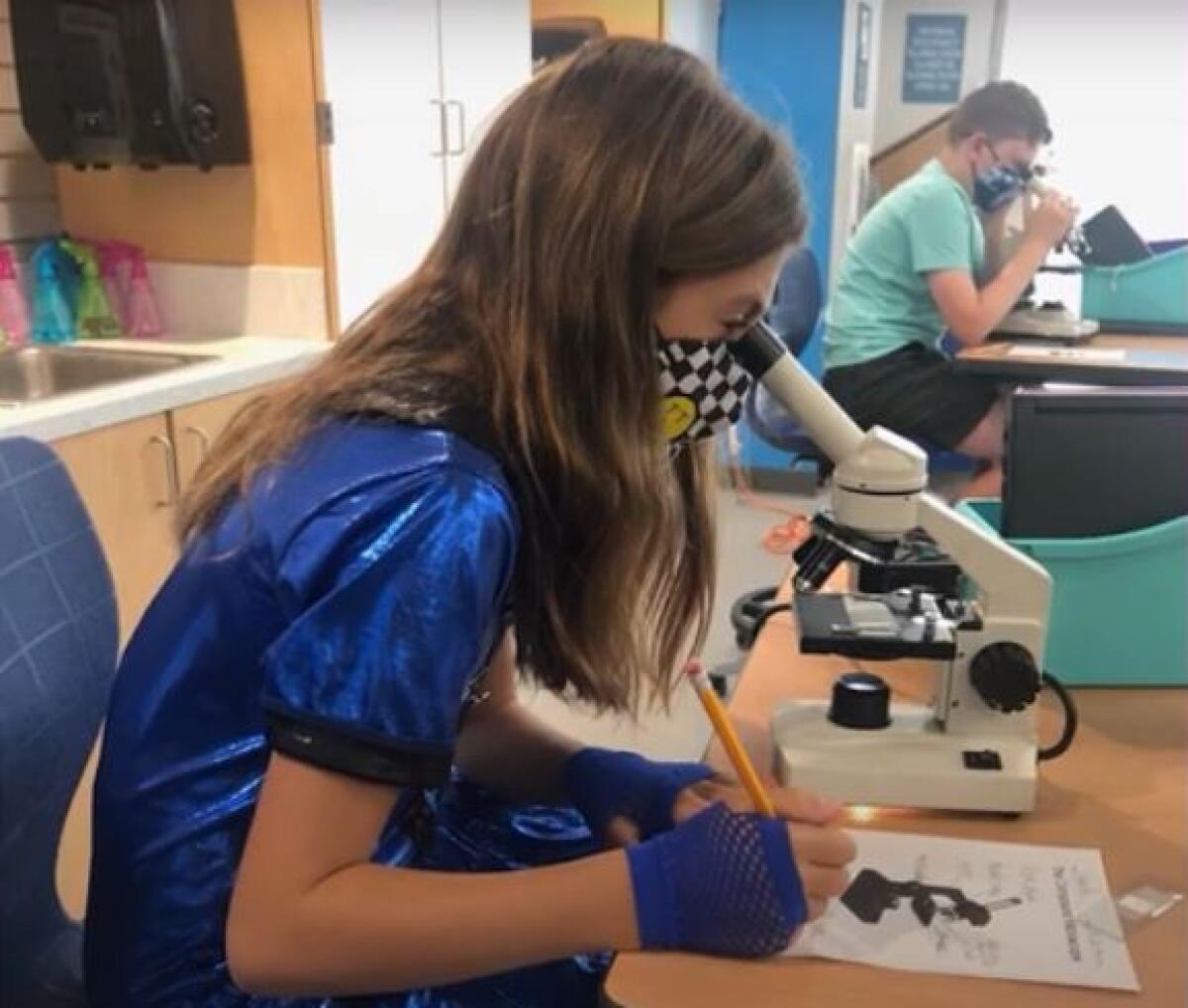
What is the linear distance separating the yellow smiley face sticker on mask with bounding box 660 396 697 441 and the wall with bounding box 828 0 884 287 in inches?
126

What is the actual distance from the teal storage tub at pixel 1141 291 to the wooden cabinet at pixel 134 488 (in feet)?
6.98

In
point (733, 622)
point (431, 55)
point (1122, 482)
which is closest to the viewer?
point (1122, 482)

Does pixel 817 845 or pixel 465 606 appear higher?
pixel 465 606

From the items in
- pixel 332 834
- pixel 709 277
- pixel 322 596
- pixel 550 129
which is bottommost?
pixel 332 834

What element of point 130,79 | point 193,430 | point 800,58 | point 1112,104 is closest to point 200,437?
point 193,430

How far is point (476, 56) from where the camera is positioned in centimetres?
298

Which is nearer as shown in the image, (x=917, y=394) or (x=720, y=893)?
(x=720, y=893)

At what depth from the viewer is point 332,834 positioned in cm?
74

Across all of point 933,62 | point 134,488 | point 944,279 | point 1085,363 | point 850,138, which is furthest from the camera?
point 933,62

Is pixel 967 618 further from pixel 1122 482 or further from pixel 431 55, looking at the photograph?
pixel 431 55

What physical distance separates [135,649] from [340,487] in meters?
0.26

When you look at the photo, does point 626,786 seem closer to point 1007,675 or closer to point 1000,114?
point 1007,675

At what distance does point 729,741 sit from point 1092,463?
503 mm

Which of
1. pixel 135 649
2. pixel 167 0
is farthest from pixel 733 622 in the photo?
pixel 135 649
